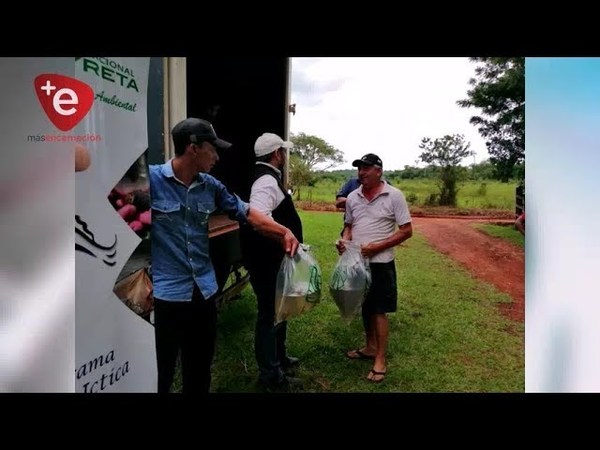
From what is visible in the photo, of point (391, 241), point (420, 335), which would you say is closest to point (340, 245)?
point (391, 241)

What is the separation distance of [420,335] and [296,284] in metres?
0.73

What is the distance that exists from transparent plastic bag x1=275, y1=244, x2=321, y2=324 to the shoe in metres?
0.34

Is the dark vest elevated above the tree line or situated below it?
below

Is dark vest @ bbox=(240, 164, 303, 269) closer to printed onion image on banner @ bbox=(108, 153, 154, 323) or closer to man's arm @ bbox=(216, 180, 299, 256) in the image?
man's arm @ bbox=(216, 180, 299, 256)

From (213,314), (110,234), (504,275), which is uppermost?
(110,234)

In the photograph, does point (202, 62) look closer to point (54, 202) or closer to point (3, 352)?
point (54, 202)

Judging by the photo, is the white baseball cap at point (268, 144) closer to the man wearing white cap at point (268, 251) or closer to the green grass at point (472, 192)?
the man wearing white cap at point (268, 251)

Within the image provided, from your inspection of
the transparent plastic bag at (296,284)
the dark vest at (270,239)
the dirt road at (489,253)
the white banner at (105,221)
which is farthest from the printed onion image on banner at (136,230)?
the dirt road at (489,253)

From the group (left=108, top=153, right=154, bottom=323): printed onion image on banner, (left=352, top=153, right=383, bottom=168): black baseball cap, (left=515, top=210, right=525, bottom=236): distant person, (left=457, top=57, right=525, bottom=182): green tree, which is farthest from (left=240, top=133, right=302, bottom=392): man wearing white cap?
(left=515, top=210, right=525, bottom=236): distant person

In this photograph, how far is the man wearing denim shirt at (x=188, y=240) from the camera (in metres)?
2.07

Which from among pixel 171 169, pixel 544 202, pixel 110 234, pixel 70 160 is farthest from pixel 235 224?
pixel 544 202

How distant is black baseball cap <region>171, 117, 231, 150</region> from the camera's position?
2053 millimetres

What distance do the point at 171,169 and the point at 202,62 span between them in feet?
1.90

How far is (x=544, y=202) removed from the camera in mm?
2197
